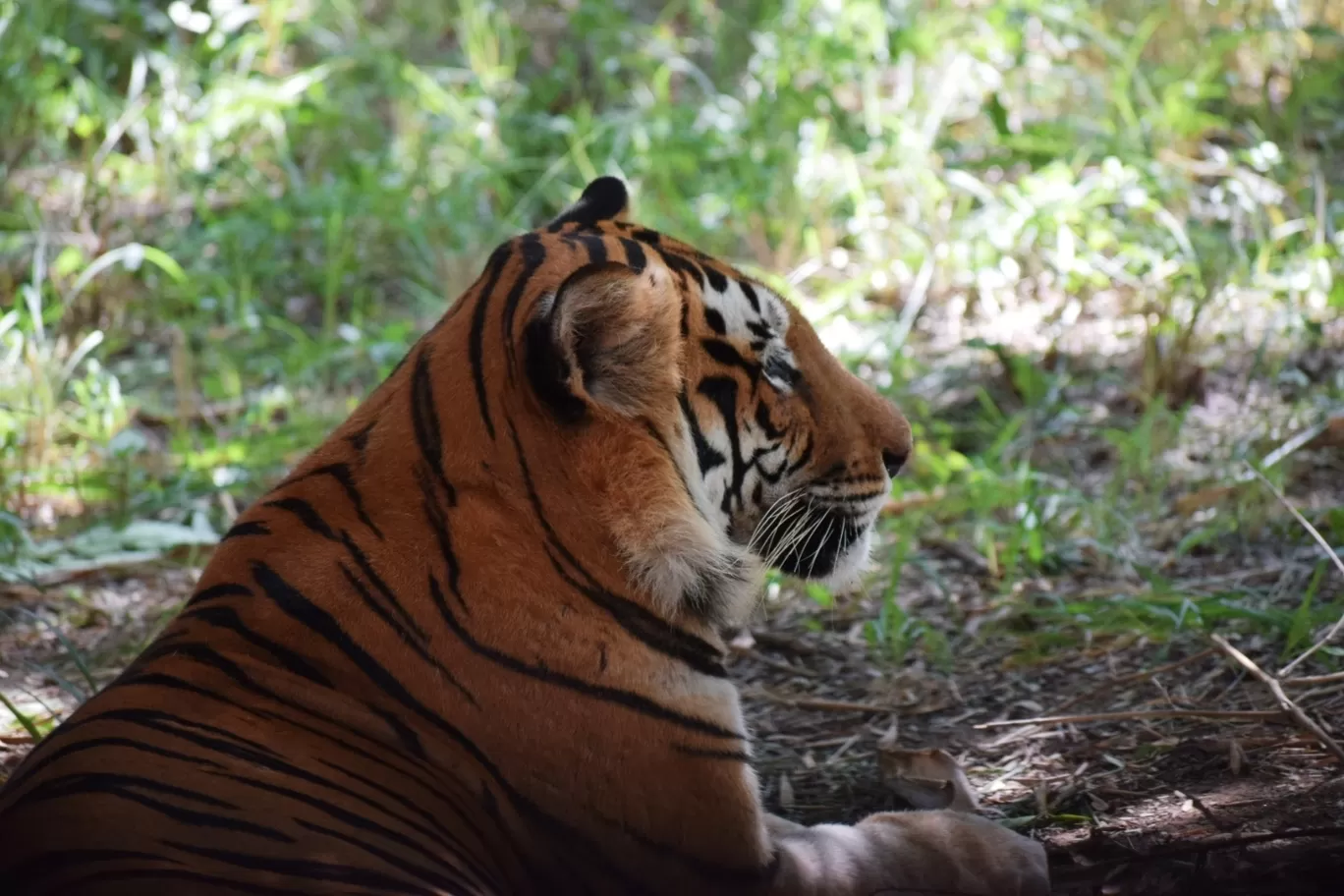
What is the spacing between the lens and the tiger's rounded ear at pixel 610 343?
1.97 meters

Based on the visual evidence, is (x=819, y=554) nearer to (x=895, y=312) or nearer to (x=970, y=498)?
(x=970, y=498)

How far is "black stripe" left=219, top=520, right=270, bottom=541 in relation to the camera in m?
2.02

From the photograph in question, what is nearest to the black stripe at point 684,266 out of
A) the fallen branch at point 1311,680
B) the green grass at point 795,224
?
the fallen branch at point 1311,680

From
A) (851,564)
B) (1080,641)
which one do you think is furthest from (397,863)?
(1080,641)

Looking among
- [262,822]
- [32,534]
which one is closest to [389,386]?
[262,822]

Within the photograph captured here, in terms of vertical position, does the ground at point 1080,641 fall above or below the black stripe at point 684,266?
below

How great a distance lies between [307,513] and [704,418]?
24.3 inches

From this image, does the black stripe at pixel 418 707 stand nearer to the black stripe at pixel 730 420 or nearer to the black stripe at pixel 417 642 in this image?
the black stripe at pixel 417 642

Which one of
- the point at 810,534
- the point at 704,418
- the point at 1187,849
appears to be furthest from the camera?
the point at 810,534

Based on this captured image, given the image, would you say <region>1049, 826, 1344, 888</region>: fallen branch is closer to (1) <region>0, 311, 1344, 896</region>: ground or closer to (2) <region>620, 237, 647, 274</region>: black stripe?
(1) <region>0, 311, 1344, 896</region>: ground

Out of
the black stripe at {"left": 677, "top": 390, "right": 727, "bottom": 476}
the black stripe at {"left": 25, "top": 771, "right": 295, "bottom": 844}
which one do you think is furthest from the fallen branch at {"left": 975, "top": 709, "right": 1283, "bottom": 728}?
the black stripe at {"left": 25, "top": 771, "right": 295, "bottom": 844}

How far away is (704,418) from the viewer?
2215 millimetres

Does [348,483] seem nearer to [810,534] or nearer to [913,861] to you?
[810,534]

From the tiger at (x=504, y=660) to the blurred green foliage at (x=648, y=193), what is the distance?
74.8 inches
